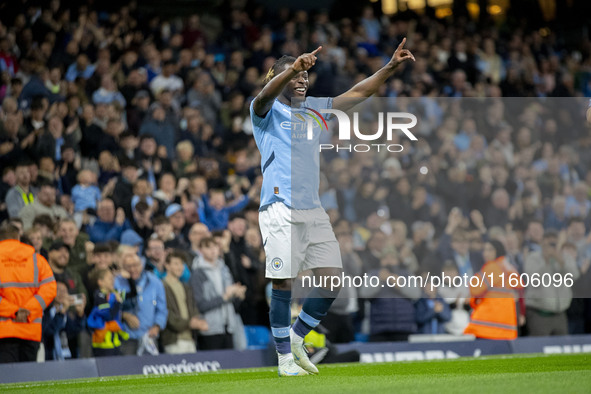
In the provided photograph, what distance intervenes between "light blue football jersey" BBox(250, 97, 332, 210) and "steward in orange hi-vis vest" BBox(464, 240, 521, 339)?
4.80 meters

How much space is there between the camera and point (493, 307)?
473 inches

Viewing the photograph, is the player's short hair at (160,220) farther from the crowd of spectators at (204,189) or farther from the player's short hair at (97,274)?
the player's short hair at (97,274)

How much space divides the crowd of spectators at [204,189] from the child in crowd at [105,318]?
9 centimetres

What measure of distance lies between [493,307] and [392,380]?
5169mm

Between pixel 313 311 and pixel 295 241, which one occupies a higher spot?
pixel 295 241

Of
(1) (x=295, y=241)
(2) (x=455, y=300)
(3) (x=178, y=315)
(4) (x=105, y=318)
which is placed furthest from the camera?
(2) (x=455, y=300)

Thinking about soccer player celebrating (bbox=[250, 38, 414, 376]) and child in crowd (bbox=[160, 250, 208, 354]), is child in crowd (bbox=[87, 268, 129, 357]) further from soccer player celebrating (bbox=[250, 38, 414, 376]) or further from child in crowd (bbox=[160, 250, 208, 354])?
soccer player celebrating (bbox=[250, 38, 414, 376])

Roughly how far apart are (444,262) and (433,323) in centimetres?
79

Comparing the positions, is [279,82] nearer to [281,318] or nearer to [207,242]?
[281,318]

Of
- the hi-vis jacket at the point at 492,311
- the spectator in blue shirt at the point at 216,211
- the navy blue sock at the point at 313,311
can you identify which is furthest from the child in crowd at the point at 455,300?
the navy blue sock at the point at 313,311

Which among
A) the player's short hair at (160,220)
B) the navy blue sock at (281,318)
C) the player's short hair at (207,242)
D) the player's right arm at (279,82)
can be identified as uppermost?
the player's right arm at (279,82)

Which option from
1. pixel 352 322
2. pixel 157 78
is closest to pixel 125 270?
pixel 352 322

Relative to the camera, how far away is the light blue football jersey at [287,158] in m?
7.77

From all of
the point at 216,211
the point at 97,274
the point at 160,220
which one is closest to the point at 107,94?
the point at 216,211
